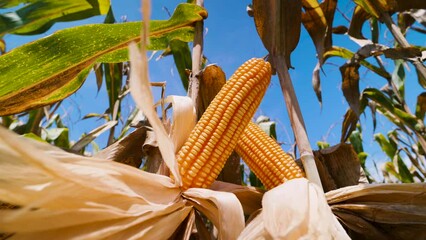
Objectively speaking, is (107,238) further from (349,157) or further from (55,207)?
(349,157)

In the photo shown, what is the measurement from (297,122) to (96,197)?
2.64ft

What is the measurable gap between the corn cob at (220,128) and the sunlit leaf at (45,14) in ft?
3.59

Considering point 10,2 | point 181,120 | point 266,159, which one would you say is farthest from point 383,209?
point 10,2

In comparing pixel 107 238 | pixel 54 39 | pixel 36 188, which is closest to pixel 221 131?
pixel 107 238

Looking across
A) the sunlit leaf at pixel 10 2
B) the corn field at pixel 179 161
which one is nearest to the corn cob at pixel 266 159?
the corn field at pixel 179 161

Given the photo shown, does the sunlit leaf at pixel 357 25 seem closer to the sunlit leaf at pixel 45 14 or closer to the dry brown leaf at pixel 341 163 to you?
the dry brown leaf at pixel 341 163

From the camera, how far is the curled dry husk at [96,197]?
69 centimetres

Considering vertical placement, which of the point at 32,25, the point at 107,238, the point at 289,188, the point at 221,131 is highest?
the point at 32,25

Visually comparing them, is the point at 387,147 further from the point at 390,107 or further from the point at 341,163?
the point at 341,163

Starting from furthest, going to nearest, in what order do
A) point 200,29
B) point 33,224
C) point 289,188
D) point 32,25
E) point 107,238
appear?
point 32,25
point 200,29
point 289,188
point 107,238
point 33,224

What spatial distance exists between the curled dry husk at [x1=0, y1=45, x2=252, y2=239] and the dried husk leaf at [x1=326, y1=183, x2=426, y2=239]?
1.38 feet

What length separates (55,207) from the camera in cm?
76

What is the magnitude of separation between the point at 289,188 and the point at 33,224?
610mm

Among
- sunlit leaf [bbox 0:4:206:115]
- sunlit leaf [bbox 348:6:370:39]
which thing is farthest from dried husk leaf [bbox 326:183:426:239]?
sunlit leaf [bbox 348:6:370:39]
